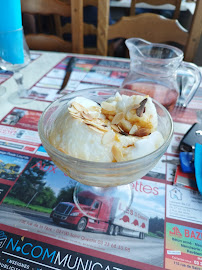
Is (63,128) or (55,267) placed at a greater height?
(63,128)

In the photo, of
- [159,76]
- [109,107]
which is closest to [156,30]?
[159,76]

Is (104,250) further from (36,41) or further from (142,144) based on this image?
(36,41)

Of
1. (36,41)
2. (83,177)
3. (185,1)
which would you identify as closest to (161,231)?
(83,177)

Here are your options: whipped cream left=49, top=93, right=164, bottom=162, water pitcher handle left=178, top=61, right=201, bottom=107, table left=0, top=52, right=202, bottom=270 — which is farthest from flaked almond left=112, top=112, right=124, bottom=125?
water pitcher handle left=178, top=61, right=201, bottom=107

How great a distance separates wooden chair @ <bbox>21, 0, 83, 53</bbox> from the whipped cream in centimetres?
66

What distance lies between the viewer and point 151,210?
36 centimetres

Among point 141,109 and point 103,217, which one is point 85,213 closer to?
point 103,217

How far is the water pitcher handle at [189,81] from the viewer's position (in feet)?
1.65

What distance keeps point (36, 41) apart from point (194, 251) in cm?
94

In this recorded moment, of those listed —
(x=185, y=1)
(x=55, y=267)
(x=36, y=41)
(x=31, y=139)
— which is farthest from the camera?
(x=185, y=1)

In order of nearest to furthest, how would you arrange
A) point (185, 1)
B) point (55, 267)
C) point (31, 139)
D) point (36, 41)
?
point (55, 267)
point (31, 139)
point (36, 41)
point (185, 1)

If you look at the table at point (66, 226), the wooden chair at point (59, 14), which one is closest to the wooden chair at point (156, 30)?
the wooden chair at point (59, 14)

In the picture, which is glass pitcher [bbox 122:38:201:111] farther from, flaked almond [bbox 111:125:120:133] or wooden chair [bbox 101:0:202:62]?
wooden chair [bbox 101:0:202:62]

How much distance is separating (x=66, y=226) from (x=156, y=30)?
2.68ft
